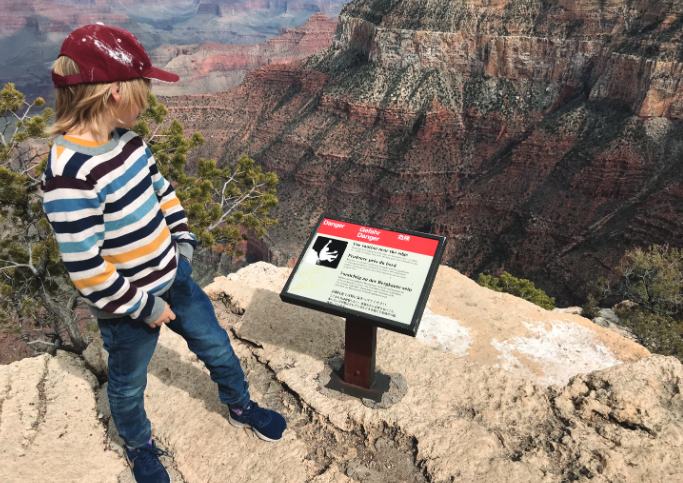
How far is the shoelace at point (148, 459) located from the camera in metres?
3.25

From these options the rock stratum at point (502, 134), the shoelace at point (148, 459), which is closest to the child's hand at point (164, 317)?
the shoelace at point (148, 459)

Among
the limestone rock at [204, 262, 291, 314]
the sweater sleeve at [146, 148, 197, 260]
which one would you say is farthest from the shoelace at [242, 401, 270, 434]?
the limestone rock at [204, 262, 291, 314]

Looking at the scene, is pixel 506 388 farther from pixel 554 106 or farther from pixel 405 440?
pixel 554 106

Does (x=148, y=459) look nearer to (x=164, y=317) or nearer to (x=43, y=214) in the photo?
(x=164, y=317)

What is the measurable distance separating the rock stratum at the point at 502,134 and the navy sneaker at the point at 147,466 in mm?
27871

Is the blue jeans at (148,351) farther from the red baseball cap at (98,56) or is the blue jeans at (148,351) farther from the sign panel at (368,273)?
the red baseball cap at (98,56)

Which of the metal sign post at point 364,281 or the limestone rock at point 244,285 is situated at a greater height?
the metal sign post at point 364,281

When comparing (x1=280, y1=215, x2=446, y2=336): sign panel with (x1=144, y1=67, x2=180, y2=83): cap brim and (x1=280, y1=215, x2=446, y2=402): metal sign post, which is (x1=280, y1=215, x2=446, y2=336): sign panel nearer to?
(x1=280, y1=215, x2=446, y2=402): metal sign post

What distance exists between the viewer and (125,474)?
3398mm

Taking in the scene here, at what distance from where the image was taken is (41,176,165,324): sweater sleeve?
7.52 feet

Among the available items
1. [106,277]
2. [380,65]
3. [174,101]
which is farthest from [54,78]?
[174,101]

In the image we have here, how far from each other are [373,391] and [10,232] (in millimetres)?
7271

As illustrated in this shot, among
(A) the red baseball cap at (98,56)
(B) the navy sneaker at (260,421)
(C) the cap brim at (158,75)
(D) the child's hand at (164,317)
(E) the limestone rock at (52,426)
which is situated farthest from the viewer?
(B) the navy sneaker at (260,421)

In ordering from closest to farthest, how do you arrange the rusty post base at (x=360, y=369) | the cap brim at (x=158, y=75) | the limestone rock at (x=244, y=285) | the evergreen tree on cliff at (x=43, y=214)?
the cap brim at (x=158, y=75) < the rusty post base at (x=360, y=369) < the limestone rock at (x=244, y=285) < the evergreen tree on cliff at (x=43, y=214)
